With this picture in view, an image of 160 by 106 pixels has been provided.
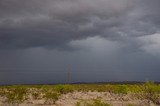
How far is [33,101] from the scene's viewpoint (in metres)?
72.6

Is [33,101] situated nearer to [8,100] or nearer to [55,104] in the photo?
[55,104]

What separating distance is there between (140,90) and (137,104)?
3.25 meters

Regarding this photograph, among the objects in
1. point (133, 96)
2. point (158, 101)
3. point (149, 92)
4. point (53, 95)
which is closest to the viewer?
point (149, 92)

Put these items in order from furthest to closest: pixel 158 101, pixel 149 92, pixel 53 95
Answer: pixel 53 95
pixel 158 101
pixel 149 92

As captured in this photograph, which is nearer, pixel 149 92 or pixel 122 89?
pixel 149 92

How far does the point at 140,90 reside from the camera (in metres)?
60.9

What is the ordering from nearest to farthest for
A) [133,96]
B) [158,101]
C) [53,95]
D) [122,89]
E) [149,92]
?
[149,92]
[158,101]
[53,95]
[133,96]
[122,89]

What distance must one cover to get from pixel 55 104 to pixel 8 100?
1011 cm

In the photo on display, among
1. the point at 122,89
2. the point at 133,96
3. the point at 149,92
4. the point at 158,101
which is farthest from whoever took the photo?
the point at 122,89

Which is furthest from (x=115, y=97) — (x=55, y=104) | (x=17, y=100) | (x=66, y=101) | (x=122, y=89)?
(x=17, y=100)

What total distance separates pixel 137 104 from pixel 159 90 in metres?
4.36

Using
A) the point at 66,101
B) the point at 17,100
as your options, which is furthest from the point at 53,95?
the point at 17,100

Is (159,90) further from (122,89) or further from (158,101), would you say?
(122,89)

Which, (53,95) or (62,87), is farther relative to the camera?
(62,87)
